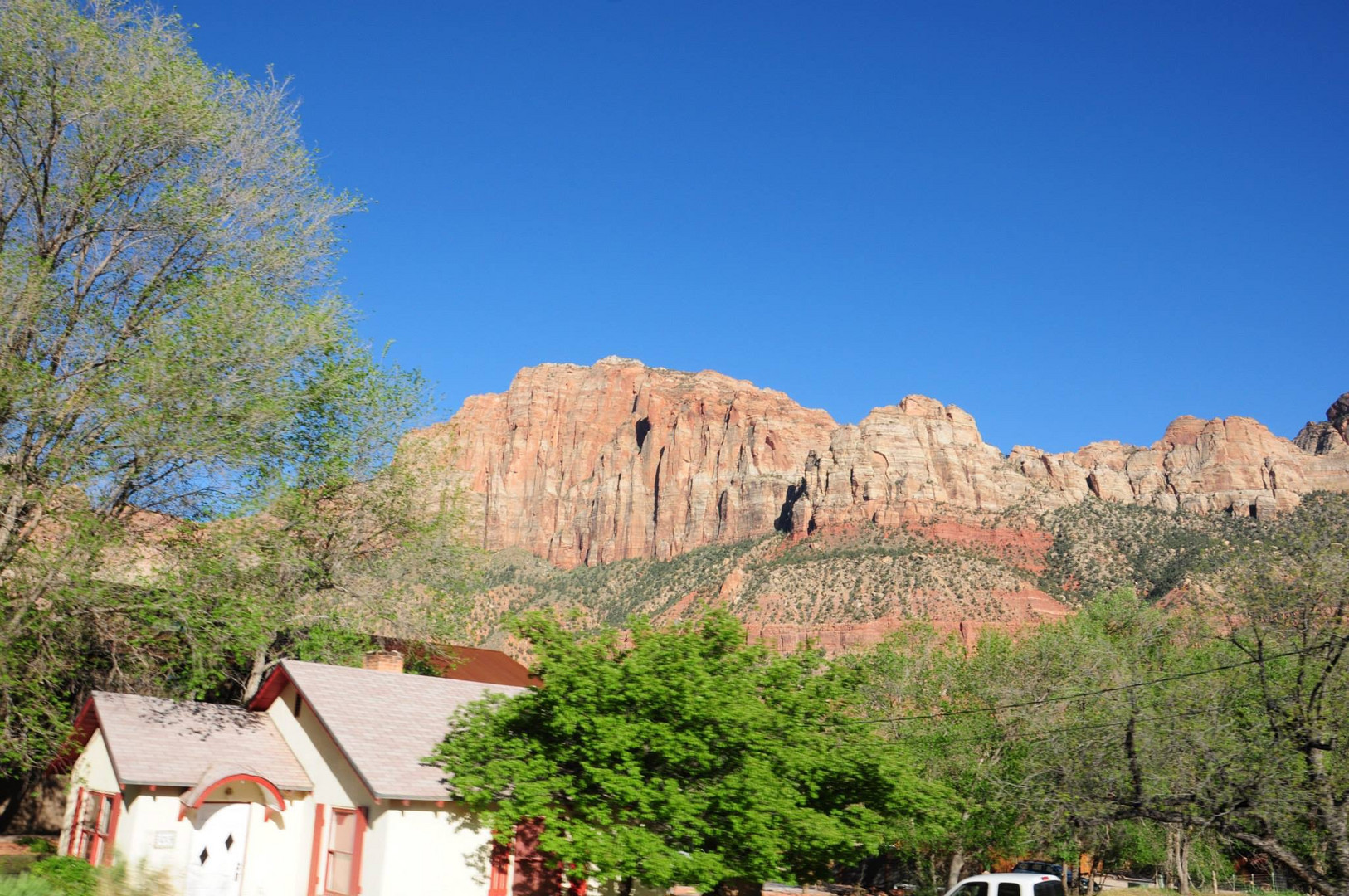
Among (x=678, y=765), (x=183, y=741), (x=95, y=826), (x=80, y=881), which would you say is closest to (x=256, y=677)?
(x=95, y=826)

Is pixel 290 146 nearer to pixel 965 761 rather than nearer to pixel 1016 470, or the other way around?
pixel 965 761

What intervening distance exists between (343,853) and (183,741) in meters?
3.95

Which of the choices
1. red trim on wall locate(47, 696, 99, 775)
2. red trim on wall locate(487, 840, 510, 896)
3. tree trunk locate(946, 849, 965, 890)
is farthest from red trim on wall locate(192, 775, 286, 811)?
tree trunk locate(946, 849, 965, 890)

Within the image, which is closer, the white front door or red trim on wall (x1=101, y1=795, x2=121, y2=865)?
red trim on wall (x1=101, y1=795, x2=121, y2=865)

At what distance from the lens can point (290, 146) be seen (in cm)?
1988

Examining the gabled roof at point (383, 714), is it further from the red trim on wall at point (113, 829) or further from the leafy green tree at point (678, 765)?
the red trim on wall at point (113, 829)

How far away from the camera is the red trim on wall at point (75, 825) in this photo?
2094 cm

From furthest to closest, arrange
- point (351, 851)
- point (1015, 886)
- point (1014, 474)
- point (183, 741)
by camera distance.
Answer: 1. point (1014, 474)
2. point (183, 741)
3. point (351, 851)
4. point (1015, 886)

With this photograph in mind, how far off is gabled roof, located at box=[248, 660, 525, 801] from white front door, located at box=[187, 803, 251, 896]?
236 cm

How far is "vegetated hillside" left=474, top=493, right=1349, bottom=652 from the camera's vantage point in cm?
10262

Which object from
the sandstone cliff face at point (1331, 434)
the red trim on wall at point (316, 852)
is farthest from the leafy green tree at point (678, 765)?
the sandstone cliff face at point (1331, 434)

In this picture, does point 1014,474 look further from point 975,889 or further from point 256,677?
point 975,889

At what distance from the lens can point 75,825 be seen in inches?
836

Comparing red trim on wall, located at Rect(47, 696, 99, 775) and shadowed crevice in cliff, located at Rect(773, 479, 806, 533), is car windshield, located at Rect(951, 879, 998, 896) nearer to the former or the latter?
red trim on wall, located at Rect(47, 696, 99, 775)
